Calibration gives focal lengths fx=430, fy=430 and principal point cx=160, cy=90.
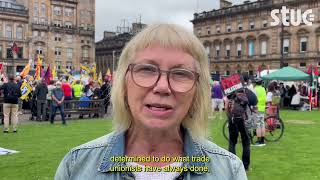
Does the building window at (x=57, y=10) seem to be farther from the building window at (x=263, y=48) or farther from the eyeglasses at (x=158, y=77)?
the eyeglasses at (x=158, y=77)

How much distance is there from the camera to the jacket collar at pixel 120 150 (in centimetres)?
189

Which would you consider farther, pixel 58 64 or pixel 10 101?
pixel 58 64

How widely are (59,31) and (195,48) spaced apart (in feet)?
262

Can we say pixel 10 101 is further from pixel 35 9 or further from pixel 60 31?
pixel 60 31

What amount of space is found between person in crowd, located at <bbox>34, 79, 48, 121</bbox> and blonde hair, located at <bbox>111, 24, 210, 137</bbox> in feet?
56.2

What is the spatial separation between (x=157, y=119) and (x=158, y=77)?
0.18m

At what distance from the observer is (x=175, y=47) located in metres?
1.94

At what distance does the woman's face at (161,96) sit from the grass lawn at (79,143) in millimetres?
3048

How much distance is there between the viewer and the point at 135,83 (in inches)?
76.4

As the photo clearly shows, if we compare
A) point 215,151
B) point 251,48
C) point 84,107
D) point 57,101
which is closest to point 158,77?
point 215,151

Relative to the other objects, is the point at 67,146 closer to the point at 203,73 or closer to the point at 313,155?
the point at 313,155

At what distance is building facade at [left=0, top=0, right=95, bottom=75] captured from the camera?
246 feet

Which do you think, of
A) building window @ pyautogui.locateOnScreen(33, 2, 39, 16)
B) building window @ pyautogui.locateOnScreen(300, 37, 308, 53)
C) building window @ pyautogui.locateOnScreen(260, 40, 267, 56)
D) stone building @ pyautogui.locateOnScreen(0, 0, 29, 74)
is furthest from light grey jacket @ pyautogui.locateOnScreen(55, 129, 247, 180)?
building window @ pyautogui.locateOnScreen(33, 2, 39, 16)

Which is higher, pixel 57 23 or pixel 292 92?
pixel 57 23
